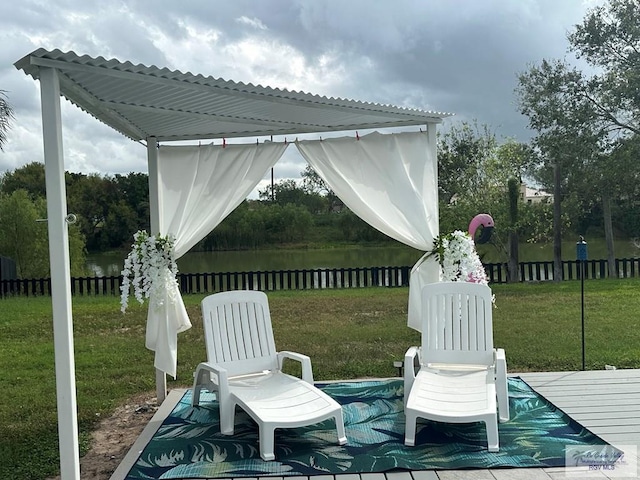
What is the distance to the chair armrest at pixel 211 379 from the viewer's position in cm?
404

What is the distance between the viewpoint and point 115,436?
14.6 ft

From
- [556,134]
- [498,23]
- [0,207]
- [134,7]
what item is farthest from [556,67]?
[0,207]

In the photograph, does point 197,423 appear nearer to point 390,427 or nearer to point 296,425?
point 296,425

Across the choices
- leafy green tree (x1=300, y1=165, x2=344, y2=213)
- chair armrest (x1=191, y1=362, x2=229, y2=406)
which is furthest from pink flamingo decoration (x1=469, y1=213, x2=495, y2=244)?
leafy green tree (x1=300, y1=165, x2=344, y2=213)

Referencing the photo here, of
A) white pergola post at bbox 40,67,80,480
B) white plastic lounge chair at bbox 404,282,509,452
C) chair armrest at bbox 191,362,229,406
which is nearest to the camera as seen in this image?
white pergola post at bbox 40,67,80,480

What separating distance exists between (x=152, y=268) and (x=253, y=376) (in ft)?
3.88

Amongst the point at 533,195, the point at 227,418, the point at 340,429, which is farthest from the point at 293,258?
the point at 340,429

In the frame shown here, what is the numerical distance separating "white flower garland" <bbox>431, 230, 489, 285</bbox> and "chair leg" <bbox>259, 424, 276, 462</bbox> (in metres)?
2.17

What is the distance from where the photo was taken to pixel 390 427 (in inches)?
163

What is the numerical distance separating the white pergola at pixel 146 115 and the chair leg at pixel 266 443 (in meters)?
1.05

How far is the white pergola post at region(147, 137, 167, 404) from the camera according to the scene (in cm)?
510

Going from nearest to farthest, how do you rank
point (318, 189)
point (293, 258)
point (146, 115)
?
point (146, 115) → point (293, 258) → point (318, 189)

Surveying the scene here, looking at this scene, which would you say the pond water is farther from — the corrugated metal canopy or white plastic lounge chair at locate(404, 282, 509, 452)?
white plastic lounge chair at locate(404, 282, 509, 452)

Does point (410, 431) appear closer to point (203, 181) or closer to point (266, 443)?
point (266, 443)
